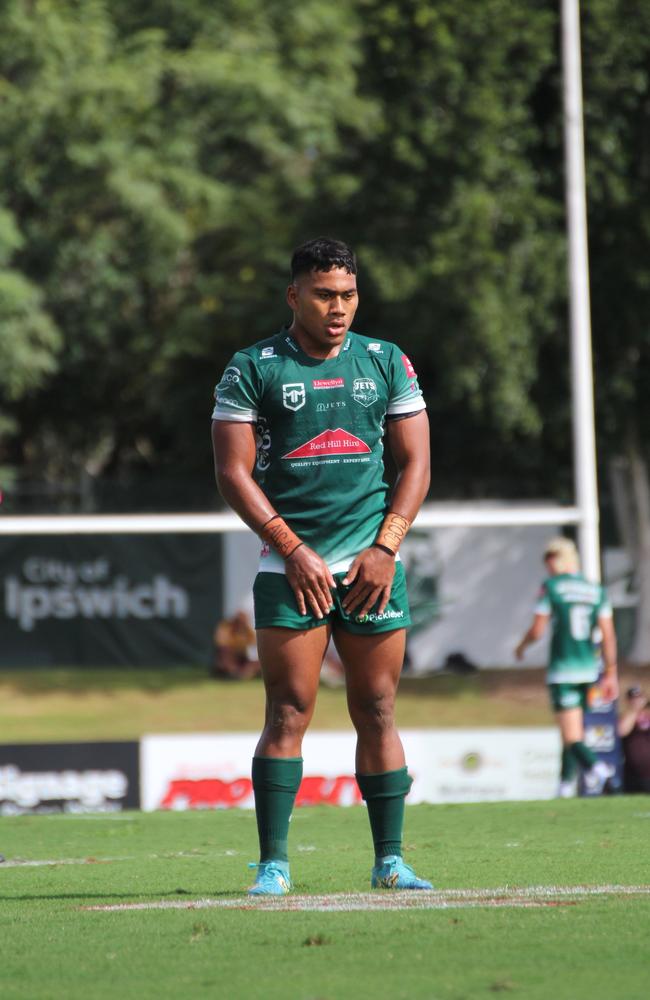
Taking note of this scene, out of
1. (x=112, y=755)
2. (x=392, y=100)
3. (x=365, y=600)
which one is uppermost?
(x=392, y=100)

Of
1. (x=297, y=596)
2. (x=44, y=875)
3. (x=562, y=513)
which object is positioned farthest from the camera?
(x=562, y=513)

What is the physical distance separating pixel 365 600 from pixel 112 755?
7.56m

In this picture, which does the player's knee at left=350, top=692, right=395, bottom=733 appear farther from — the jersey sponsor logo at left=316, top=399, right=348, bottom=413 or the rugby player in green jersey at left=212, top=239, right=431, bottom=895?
the jersey sponsor logo at left=316, top=399, right=348, bottom=413

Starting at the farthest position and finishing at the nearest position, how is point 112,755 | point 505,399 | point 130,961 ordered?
1. point 505,399
2. point 112,755
3. point 130,961

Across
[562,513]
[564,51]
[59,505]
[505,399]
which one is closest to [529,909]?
[562,513]

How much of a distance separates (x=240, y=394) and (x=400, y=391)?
0.53 m

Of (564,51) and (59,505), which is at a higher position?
(564,51)

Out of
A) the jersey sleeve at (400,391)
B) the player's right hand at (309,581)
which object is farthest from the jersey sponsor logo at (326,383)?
the player's right hand at (309,581)

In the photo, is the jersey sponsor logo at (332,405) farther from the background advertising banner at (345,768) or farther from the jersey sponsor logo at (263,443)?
the background advertising banner at (345,768)

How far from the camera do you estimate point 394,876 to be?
538cm

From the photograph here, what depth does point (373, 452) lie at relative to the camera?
5.43 meters

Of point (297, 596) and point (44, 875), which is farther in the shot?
point (44, 875)

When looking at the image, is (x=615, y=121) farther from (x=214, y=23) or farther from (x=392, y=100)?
(x=214, y=23)

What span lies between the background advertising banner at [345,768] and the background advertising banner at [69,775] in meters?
0.13
